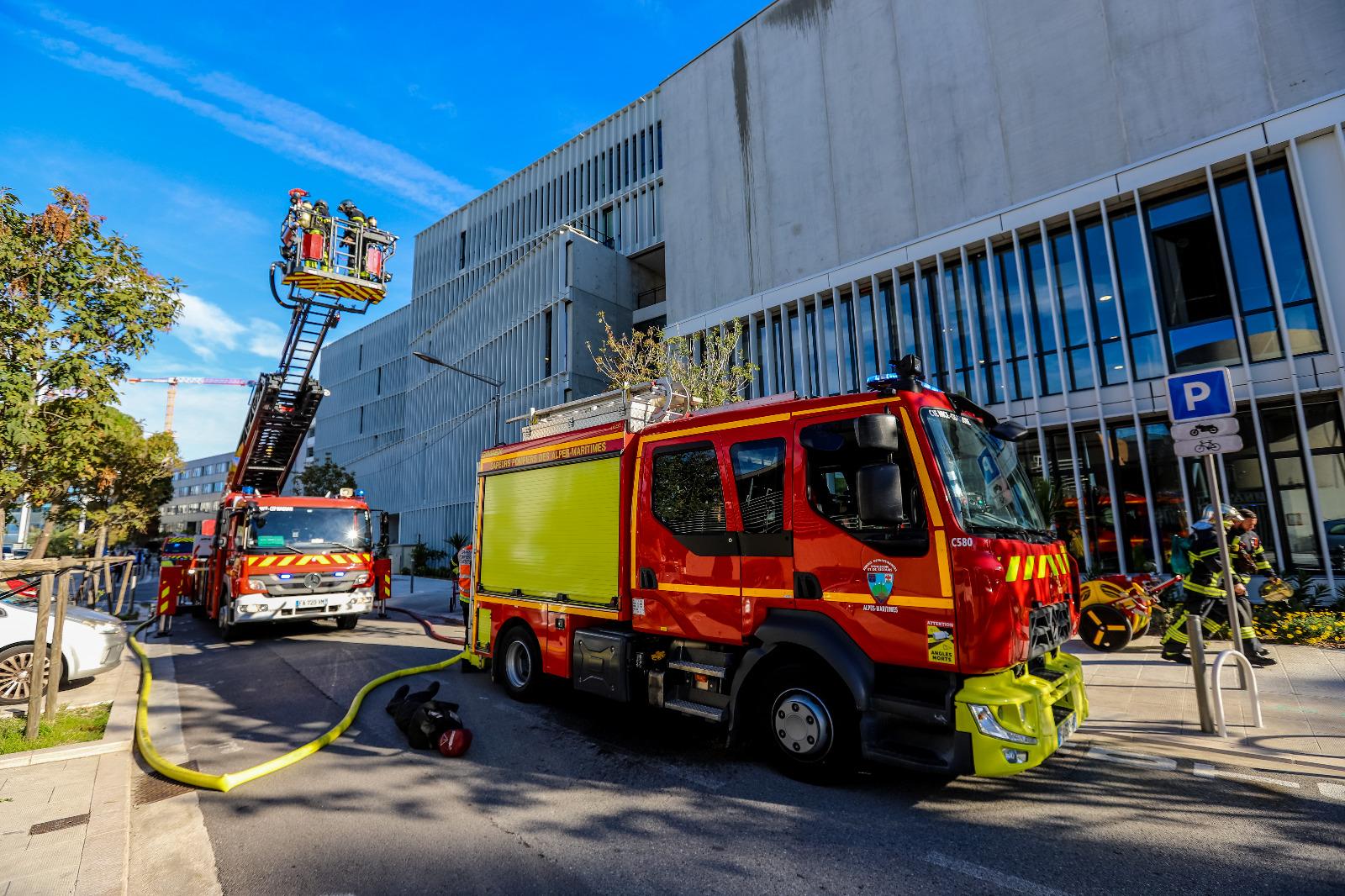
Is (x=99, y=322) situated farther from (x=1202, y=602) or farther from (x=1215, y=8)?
(x=1215, y=8)

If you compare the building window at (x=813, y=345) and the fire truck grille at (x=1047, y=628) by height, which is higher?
the building window at (x=813, y=345)

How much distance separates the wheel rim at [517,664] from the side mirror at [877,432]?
4.53 m

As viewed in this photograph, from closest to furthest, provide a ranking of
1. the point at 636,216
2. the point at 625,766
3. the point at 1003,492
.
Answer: the point at 1003,492, the point at 625,766, the point at 636,216

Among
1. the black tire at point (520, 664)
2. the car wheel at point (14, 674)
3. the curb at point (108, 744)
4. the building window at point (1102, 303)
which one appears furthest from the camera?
the building window at point (1102, 303)

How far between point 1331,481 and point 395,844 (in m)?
15.9

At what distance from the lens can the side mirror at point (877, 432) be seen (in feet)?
12.5

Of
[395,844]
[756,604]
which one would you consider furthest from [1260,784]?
[395,844]

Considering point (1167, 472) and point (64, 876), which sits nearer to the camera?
point (64, 876)

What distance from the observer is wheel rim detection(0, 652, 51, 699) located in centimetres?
641

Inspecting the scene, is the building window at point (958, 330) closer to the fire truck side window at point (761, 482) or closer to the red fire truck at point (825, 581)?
the red fire truck at point (825, 581)

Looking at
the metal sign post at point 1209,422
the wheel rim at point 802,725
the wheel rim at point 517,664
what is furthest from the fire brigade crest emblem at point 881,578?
the wheel rim at point 517,664

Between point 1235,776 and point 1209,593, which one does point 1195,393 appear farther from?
point 1235,776

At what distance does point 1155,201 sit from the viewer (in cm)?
1349

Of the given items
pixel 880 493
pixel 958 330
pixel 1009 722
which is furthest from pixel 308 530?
pixel 958 330
